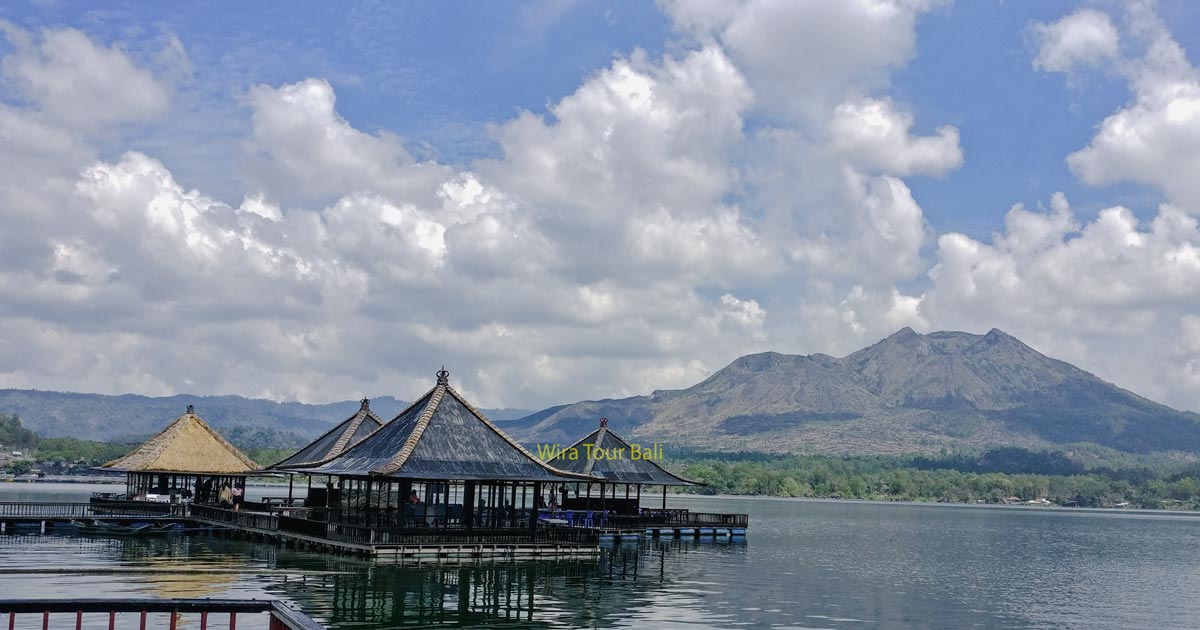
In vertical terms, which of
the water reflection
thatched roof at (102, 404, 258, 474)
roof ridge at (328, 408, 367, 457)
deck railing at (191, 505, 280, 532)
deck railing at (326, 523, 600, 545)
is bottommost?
the water reflection

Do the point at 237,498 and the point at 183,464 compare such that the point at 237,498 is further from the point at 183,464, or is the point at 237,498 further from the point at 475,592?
the point at 475,592

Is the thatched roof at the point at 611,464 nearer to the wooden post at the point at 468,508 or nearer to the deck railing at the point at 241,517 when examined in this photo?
the wooden post at the point at 468,508

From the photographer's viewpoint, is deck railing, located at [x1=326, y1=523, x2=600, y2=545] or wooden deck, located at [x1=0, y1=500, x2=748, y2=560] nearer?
deck railing, located at [x1=326, y1=523, x2=600, y2=545]

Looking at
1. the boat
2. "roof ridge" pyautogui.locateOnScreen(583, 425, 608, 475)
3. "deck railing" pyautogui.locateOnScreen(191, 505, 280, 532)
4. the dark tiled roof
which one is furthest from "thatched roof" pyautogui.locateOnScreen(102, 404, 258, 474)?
"roof ridge" pyautogui.locateOnScreen(583, 425, 608, 475)

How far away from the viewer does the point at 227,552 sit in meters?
54.5

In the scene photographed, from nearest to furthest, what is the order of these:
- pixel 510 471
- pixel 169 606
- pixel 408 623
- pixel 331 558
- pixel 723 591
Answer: pixel 169 606, pixel 408 623, pixel 723 591, pixel 331 558, pixel 510 471

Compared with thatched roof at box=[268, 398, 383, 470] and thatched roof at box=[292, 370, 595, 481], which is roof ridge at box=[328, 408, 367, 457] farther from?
thatched roof at box=[292, 370, 595, 481]

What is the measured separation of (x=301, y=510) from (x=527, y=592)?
2573 centimetres

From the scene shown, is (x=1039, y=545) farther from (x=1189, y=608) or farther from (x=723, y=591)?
(x=723, y=591)

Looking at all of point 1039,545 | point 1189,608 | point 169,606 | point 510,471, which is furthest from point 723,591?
point 1039,545

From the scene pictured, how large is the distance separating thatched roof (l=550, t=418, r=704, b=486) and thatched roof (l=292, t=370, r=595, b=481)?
56.6 ft

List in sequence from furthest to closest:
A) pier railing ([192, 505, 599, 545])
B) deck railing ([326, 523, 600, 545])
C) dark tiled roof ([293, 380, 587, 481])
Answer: dark tiled roof ([293, 380, 587, 481]) < pier railing ([192, 505, 599, 545]) < deck railing ([326, 523, 600, 545])

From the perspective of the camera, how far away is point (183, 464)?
72500 millimetres

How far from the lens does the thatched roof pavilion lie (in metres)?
71.9
